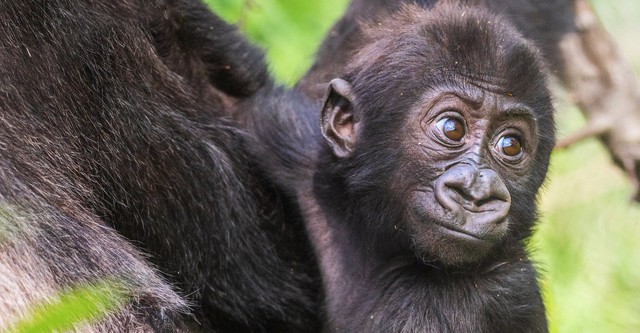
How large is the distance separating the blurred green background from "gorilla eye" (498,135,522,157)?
3.43ft

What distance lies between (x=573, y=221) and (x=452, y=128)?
3566mm

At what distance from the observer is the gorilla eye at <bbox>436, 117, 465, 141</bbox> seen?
409 centimetres

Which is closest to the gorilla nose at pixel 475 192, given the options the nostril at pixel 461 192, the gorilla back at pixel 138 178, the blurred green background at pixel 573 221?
the nostril at pixel 461 192

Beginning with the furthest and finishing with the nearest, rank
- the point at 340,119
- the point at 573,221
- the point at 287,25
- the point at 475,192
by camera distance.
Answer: the point at 573,221 → the point at 287,25 → the point at 340,119 → the point at 475,192

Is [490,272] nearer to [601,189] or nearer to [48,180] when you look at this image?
[48,180]

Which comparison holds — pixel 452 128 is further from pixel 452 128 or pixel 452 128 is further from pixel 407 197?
pixel 407 197

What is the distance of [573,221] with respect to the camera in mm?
7332

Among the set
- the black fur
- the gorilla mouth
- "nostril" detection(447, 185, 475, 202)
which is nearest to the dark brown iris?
the black fur

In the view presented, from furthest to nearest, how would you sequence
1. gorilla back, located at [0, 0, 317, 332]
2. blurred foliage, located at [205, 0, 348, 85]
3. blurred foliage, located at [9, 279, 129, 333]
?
blurred foliage, located at [205, 0, 348, 85], gorilla back, located at [0, 0, 317, 332], blurred foliage, located at [9, 279, 129, 333]

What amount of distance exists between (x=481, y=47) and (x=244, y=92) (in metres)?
1.26

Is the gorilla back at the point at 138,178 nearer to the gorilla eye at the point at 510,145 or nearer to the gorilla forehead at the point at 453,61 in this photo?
the gorilla forehead at the point at 453,61

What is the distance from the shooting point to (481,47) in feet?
13.8

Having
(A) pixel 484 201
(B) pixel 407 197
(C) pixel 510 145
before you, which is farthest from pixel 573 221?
(A) pixel 484 201

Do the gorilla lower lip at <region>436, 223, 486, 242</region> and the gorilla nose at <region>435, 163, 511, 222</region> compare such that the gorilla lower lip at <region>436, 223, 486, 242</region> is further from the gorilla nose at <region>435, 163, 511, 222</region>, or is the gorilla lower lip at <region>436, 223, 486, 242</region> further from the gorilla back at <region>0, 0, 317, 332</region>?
the gorilla back at <region>0, 0, 317, 332</region>
